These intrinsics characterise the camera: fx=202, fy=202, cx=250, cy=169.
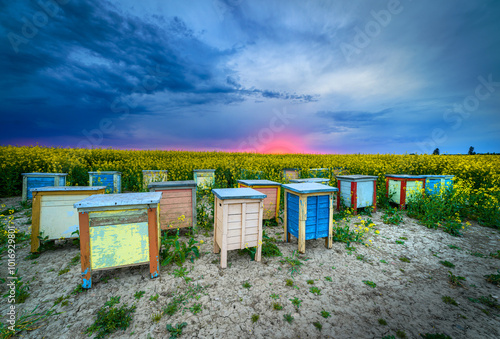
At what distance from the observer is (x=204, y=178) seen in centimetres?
1023

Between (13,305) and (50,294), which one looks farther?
(50,294)

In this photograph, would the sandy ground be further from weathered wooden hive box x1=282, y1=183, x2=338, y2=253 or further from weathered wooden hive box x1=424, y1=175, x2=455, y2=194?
weathered wooden hive box x1=424, y1=175, x2=455, y2=194

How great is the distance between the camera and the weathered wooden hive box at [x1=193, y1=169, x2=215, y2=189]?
397 inches

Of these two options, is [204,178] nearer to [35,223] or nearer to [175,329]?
[35,223]

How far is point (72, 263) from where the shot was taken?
431 cm

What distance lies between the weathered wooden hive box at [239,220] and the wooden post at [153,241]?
123 cm

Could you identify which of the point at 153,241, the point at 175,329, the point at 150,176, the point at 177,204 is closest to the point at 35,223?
the point at 177,204

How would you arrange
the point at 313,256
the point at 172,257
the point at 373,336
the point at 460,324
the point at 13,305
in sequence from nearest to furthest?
the point at 373,336 → the point at 460,324 → the point at 13,305 → the point at 172,257 → the point at 313,256

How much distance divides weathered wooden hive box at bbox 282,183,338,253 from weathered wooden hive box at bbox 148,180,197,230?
269 centimetres

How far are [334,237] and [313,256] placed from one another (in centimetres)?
127

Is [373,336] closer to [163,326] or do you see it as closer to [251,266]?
[251,266]

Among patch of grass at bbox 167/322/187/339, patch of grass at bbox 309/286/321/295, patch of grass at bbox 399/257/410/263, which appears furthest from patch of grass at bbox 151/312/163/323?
patch of grass at bbox 399/257/410/263

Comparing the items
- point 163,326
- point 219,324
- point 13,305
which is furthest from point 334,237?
point 13,305

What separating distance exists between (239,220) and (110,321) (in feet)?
8.11
